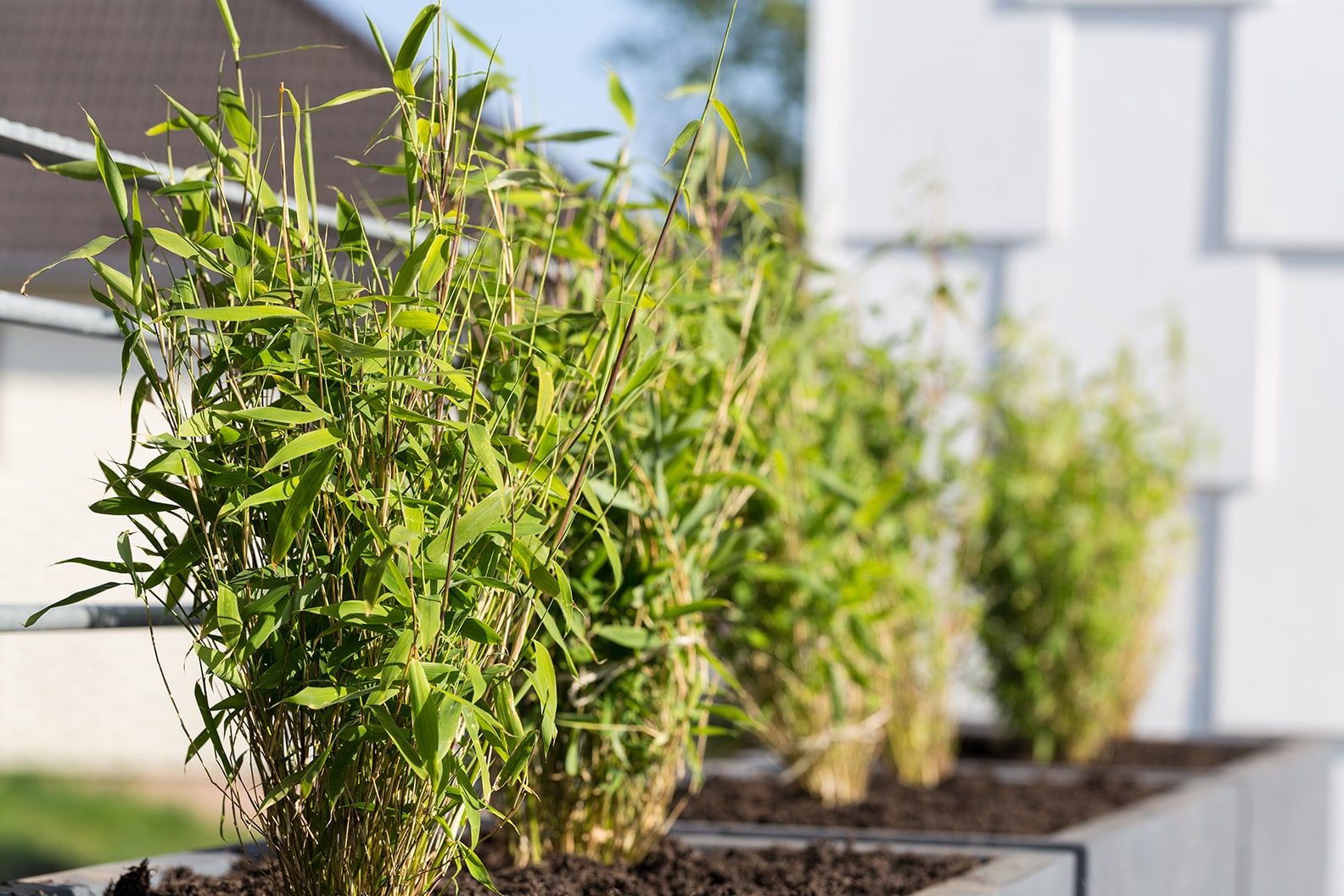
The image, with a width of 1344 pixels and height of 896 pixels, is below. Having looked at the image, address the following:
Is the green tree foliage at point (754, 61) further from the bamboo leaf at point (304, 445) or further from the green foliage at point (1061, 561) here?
the bamboo leaf at point (304, 445)

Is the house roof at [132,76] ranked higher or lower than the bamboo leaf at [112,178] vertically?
higher

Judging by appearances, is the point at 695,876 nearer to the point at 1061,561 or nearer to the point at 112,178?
the point at 112,178

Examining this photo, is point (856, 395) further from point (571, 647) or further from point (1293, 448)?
point (1293, 448)

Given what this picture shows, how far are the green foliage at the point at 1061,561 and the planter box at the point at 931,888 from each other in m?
1.71

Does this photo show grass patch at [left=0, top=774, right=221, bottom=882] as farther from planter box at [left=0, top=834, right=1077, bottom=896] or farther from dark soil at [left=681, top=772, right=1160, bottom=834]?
planter box at [left=0, top=834, right=1077, bottom=896]

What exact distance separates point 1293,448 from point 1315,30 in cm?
152

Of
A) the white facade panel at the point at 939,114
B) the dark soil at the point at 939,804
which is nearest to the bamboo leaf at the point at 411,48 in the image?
the dark soil at the point at 939,804

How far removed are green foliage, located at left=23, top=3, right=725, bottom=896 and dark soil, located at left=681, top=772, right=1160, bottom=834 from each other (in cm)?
139

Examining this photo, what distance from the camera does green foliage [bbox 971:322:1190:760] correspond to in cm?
400

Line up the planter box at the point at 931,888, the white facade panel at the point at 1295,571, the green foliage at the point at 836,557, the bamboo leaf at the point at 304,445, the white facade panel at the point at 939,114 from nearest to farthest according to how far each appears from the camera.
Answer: the bamboo leaf at the point at 304,445
the planter box at the point at 931,888
the green foliage at the point at 836,557
the white facade panel at the point at 1295,571
the white facade panel at the point at 939,114

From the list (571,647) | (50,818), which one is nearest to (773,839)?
(571,647)

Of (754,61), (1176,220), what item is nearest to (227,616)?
(1176,220)

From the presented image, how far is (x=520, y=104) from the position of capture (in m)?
2.09

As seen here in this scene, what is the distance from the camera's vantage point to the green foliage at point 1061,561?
4.00 metres
